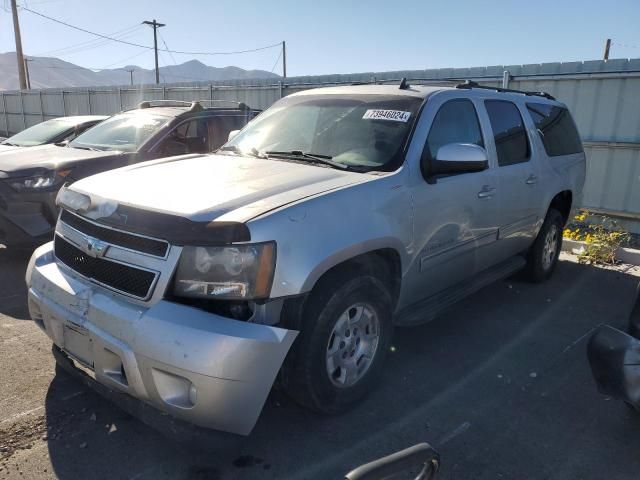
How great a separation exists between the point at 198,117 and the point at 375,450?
5.14 metres

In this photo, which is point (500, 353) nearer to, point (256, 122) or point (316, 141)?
point (316, 141)

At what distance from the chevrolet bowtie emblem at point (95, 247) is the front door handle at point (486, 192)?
2.71m

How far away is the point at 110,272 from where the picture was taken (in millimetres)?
2592

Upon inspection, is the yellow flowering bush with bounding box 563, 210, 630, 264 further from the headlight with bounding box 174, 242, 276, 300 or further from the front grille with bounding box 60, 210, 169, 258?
the front grille with bounding box 60, 210, 169, 258

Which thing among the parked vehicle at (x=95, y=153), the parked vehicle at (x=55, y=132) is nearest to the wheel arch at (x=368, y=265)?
the parked vehicle at (x=95, y=153)

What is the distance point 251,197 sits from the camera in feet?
8.73

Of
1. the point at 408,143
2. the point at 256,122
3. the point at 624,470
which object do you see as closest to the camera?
the point at 624,470

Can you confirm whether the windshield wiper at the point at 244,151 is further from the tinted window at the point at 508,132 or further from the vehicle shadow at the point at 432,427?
the tinted window at the point at 508,132

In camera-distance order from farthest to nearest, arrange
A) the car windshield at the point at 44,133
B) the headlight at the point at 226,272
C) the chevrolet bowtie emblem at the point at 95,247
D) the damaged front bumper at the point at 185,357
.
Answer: the car windshield at the point at 44,133 < the chevrolet bowtie emblem at the point at 95,247 < the headlight at the point at 226,272 < the damaged front bumper at the point at 185,357

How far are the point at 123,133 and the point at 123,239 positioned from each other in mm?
4410

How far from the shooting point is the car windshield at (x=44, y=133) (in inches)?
314

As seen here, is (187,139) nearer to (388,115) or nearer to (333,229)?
(388,115)

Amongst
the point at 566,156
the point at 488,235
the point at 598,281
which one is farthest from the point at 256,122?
the point at 598,281

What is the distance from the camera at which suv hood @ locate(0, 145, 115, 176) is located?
18.0ft
